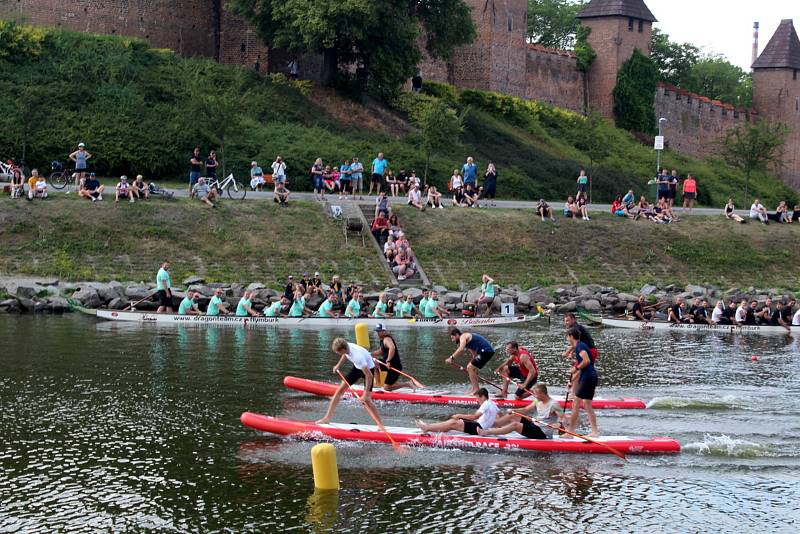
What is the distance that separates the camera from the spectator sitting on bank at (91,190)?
121 ft

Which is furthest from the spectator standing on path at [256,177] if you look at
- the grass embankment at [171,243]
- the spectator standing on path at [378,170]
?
the spectator standing on path at [378,170]

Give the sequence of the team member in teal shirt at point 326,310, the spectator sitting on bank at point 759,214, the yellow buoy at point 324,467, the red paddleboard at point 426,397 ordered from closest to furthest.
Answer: the yellow buoy at point 324,467 → the red paddleboard at point 426,397 → the team member in teal shirt at point 326,310 → the spectator sitting on bank at point 759,214

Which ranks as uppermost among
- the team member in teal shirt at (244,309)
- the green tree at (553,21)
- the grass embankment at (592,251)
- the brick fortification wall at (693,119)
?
the green tree at (553,21)

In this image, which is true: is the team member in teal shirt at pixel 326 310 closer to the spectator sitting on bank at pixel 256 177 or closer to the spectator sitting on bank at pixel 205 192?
the spectator sitting on bank at pixel 205 192

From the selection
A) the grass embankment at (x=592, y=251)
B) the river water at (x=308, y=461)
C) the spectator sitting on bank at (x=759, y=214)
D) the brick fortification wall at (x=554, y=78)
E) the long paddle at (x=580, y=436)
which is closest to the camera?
the river water at (x=308, y=461)

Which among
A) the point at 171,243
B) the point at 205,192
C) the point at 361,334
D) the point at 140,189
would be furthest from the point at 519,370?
the point at 140,189

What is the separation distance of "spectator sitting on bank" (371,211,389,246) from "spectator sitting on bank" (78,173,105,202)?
9.27 m

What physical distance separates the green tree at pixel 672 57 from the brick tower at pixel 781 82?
10.5 meters

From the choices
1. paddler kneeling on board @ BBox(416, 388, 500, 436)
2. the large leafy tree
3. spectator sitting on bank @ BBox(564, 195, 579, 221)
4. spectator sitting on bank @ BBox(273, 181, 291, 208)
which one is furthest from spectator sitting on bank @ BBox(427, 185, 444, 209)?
paddler kneeling on board @ BBox(416, 388, 500, 436)

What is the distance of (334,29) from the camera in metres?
49.3

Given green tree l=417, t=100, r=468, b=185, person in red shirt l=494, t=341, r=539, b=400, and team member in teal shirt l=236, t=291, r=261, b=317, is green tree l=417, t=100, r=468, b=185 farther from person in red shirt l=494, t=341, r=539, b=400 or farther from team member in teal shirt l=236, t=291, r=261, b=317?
person in red shirt l=494, t=341, r=539, b=400

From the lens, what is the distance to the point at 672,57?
91.9m

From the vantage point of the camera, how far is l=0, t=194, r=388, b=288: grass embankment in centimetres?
3400

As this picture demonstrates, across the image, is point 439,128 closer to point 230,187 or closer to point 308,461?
point 230,187
